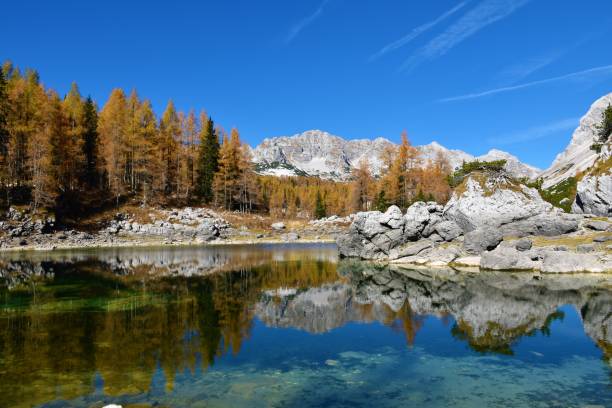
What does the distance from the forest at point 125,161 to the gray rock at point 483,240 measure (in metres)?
39.5

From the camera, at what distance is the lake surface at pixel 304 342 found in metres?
13.6

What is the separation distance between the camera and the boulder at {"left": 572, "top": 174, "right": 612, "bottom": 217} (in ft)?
190

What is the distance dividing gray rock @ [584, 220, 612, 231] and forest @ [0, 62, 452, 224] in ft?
129

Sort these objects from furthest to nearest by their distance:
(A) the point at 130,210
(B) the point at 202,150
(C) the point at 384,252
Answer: (B) the point at 202,150 → (A) the point at 130,210 → (C) the point at 384,252

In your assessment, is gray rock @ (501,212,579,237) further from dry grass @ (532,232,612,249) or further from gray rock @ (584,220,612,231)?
gray rock @ (584,220,612,231)

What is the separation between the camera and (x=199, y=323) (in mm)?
22688

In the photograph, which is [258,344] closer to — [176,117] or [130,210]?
[130,210]

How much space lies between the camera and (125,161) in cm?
9231

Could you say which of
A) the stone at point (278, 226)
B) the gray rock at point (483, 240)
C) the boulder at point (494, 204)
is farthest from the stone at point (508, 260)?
the stone at point (278, 226)

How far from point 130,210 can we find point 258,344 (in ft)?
248

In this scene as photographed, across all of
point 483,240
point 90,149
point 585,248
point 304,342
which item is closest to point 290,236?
point 90,149

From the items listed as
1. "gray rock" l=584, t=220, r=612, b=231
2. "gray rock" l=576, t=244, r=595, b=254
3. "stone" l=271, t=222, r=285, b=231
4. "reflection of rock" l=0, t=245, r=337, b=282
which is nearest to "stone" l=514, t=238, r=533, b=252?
"gray rock" l=576, t=244, r=595, b=254

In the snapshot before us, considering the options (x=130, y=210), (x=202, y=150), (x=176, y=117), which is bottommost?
(x=130, y=210)

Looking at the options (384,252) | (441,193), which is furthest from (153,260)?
(441,193)
